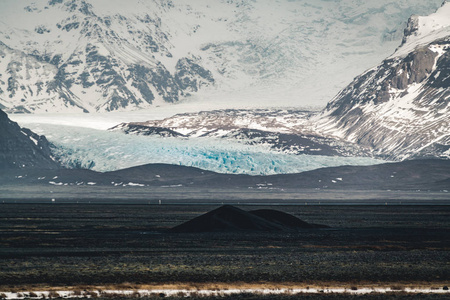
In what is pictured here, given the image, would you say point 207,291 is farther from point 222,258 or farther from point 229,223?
point 229,223

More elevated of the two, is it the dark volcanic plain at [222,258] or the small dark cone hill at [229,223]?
the small dark cone hill at [229,223]

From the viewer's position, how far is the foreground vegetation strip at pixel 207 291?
36.2 meters

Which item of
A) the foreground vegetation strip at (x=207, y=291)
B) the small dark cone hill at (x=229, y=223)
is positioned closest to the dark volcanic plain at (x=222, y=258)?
the foreground vegetation strip at (x=207, y=291)

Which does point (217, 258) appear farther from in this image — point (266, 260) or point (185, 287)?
point (185, 287)

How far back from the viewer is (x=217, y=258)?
51.1 metres

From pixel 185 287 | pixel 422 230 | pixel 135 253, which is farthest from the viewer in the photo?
pixel 422 230

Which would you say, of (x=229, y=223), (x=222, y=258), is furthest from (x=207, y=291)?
(x=229, y=223)

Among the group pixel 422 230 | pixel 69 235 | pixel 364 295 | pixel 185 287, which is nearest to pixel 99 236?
pixel 69 235

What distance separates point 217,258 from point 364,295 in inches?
628

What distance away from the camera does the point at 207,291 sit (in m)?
37.5

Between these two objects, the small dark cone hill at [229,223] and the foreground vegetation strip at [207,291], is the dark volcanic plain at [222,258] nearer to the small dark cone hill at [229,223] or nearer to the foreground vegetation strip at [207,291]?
the foreground vegetation strip at [207,291]

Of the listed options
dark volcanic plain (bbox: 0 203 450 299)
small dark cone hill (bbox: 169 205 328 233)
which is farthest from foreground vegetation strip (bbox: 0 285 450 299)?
small dark cone hill (bbox: 169 205 328 233)

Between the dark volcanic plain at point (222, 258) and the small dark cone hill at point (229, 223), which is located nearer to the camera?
the dark volcanic plain at point (222, 258)

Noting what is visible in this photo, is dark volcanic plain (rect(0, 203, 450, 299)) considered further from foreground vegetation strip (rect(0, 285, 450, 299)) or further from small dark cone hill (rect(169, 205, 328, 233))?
Answer: small dark cone hill (rect(169, 205, 328, 233))
